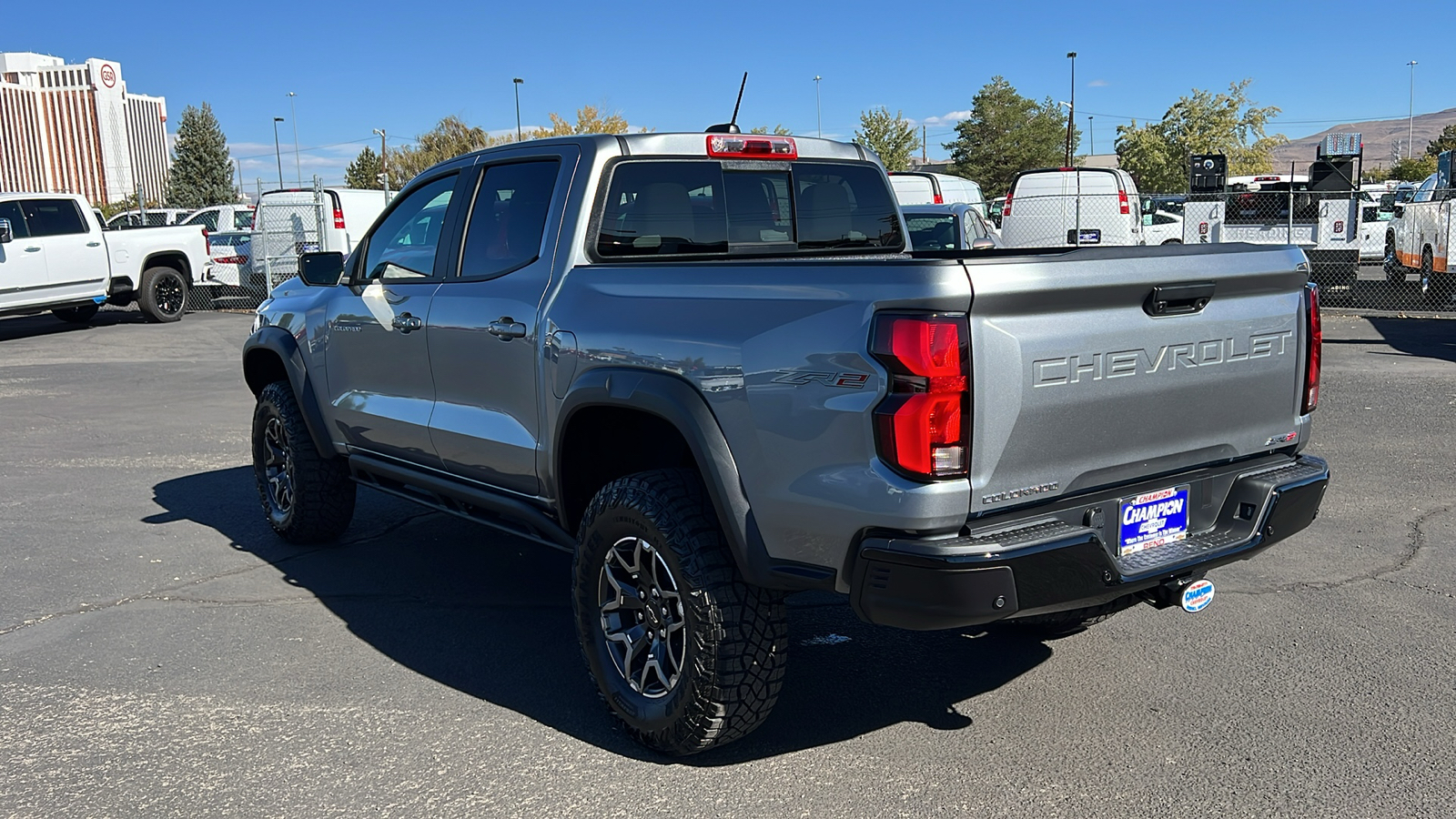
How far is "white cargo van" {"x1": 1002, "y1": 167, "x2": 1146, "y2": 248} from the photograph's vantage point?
1847 centimetres

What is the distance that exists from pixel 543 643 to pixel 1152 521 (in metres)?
2.48

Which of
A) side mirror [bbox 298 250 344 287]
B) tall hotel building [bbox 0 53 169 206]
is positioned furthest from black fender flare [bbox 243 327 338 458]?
tall hotel building [bbox 0 53 169 206]

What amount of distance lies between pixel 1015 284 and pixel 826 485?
72 centimetres

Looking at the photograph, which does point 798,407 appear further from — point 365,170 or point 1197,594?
point 365,170

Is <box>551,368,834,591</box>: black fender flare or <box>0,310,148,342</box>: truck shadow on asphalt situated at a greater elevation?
<box>551,368,834,591</box>: black fender flare

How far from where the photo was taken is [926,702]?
4125 millimetres

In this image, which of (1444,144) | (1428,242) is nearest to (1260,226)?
(1428,242)

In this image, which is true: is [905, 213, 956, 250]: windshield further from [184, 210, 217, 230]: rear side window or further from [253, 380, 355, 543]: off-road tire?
[184, 210, 217, 230]: rear side window

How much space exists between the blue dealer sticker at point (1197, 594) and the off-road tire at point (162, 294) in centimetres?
1948

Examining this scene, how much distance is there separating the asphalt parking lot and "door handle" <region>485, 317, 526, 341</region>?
4.17ft

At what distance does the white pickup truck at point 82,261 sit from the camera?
17.4 m

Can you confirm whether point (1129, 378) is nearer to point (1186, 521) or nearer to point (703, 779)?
point (1186, 521)

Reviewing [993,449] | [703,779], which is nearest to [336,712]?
[703,779]

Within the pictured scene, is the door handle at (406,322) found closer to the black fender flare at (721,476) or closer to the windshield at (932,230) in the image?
the black fender flare at (721,476)
